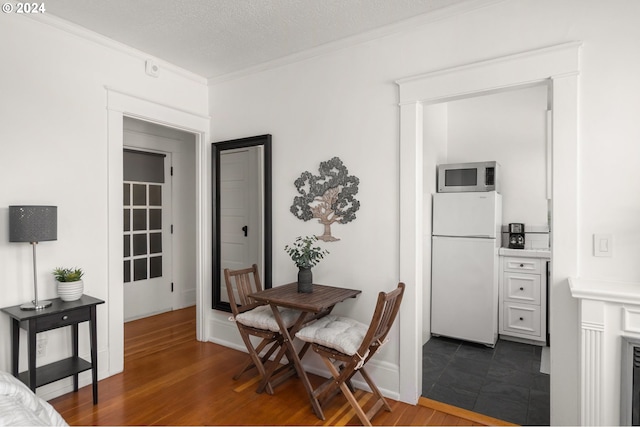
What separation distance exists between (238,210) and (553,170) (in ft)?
8.88

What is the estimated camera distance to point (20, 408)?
1453 mm

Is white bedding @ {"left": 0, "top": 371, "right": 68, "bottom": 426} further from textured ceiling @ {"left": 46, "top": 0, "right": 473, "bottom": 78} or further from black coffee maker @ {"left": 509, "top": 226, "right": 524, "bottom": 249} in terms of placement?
black coffee maker @ {"left": 509, "top": 226, "right": 524, "bottom": 249}

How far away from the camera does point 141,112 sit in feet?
10.8

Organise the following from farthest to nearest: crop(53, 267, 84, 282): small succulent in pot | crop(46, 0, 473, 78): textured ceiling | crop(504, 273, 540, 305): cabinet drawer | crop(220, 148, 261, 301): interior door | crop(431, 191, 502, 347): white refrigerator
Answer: crop(504, 273, 540, 305): cabinet drawer
crop(431, 191, 502, 347): white refrigerator
crop(220, 148, 261, 301): interior door
crop(53, 267, 84, 282): small succulent in pot
crop(46, 0, 473, 78): textured ceiling

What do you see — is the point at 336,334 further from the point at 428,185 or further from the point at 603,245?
the point at 428,185

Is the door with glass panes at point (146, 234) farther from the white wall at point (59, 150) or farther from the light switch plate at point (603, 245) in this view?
the light switch plate at point (603, 245)

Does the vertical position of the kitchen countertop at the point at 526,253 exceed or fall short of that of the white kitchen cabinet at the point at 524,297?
it exceeds it

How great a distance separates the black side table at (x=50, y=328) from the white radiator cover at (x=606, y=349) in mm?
3062

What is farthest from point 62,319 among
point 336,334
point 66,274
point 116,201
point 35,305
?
point 336,334

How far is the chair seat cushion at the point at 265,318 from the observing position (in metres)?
2.79

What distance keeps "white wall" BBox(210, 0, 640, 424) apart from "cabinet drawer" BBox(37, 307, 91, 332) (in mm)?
1526

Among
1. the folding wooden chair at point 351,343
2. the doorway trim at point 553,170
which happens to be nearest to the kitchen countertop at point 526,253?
the doorway trim at point 553,170

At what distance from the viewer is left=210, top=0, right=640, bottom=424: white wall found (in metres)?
2.09

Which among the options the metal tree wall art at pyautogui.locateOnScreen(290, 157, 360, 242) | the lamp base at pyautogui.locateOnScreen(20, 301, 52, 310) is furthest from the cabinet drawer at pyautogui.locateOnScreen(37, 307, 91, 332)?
the metal tree wall art at pyautogui.locateOnScreen(290, 157, 360, 242)
